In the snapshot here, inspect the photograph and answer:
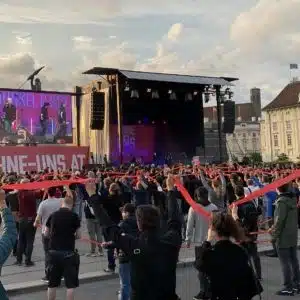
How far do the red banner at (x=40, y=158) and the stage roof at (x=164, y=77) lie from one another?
8102 millimetres

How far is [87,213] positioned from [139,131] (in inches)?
1035

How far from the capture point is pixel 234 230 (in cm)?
431

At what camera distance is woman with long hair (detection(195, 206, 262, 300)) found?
4.11 m

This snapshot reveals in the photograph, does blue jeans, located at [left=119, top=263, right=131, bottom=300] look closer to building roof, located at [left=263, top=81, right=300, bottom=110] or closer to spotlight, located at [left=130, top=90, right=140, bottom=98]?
spotlight, located at [left=130, top=90, right=140, bottom=98]

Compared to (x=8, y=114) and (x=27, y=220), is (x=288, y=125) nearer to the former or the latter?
(x=8, y=114)

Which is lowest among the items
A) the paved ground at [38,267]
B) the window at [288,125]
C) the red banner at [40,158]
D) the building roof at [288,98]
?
the paved ground at [38,267]

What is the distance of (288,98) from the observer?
103 meters

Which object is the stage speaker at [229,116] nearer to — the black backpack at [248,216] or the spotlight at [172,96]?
the spotlight at [172,96]

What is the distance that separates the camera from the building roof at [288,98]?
3920 inches

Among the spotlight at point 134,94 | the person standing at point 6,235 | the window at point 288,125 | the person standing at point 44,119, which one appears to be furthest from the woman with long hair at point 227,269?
the window at point 288,125

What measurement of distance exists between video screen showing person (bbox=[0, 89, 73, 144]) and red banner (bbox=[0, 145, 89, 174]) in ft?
17.5

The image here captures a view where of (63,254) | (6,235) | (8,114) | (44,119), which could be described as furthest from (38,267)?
(44,119)

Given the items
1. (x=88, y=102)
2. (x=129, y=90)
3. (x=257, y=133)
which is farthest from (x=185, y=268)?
(x=257, y=133)

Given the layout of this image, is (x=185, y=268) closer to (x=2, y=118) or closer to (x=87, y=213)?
(x=87, y=213)
